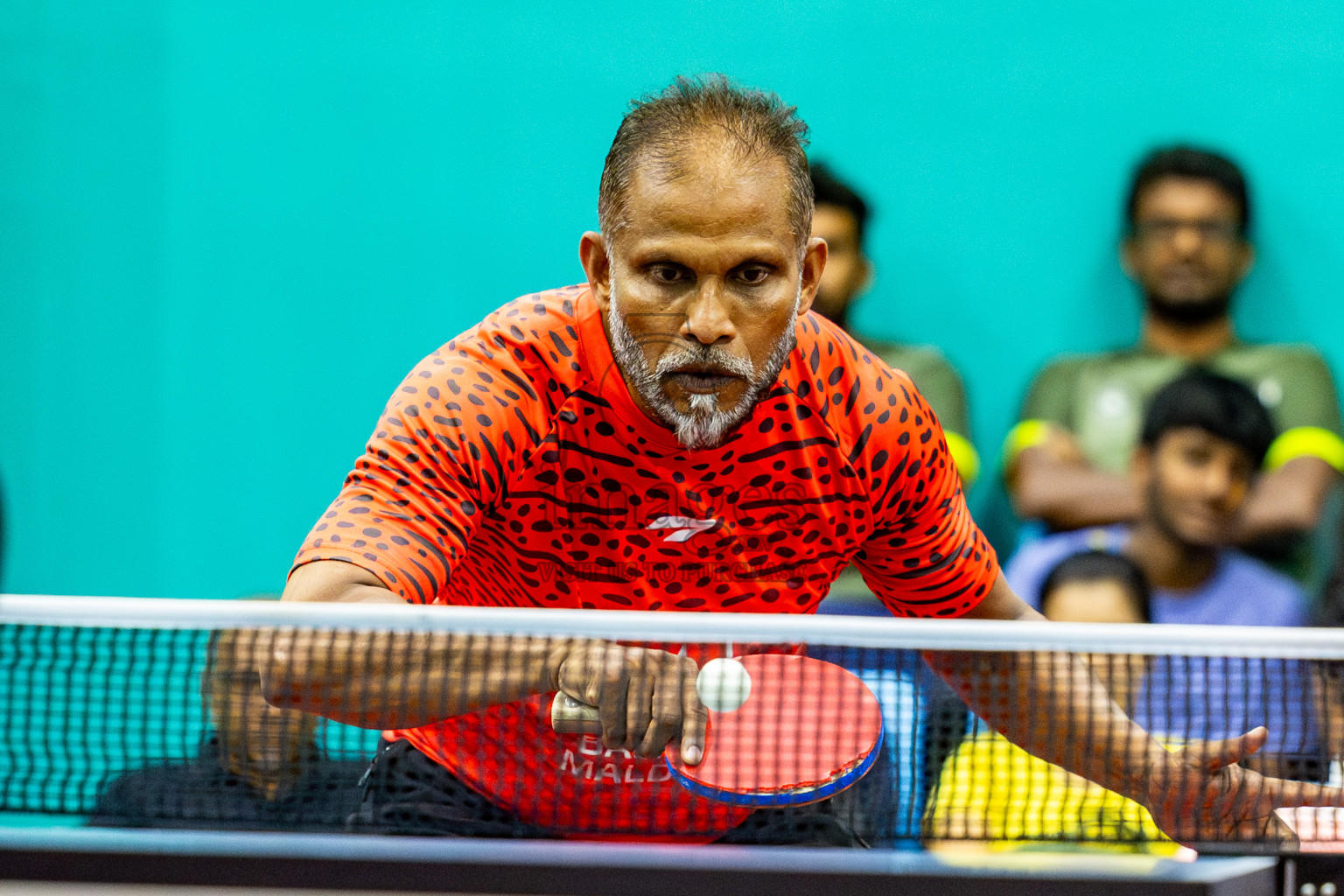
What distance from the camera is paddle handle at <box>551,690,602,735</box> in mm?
1705

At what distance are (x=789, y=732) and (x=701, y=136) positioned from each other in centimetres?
91

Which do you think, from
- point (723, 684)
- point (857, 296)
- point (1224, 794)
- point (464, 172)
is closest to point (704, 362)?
point (723, 684)

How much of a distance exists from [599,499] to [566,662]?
2.19 feet

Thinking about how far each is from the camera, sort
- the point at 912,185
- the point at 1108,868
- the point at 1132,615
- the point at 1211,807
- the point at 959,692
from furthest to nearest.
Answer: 1. the point at 912,185
2. the point at 1132,615
3. the point at 959,692
4. the point at 1211,807
5. the point at 1108,868

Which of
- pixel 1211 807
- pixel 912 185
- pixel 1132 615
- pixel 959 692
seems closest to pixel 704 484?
pixel 959 692

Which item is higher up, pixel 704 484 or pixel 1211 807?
pixel 704 484

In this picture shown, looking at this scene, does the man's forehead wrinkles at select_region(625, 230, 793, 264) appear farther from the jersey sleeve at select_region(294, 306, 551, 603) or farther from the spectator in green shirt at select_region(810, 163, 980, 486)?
the spectator in green shirt at select_region(810, 163, 980, 486)

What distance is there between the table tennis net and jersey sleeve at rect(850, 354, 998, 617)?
16cm

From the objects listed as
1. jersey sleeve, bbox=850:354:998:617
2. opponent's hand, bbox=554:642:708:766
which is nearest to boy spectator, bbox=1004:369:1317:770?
jersey sleeve, bbox=850:354:998:617

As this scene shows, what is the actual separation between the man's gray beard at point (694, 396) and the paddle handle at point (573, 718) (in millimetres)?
652

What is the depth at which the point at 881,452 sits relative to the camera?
7.82ft

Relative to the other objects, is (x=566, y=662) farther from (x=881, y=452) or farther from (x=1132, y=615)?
(x=1132, y=615)

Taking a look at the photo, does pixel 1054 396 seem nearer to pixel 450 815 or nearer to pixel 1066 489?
pixel 1066 489

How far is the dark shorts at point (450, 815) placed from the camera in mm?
2150
